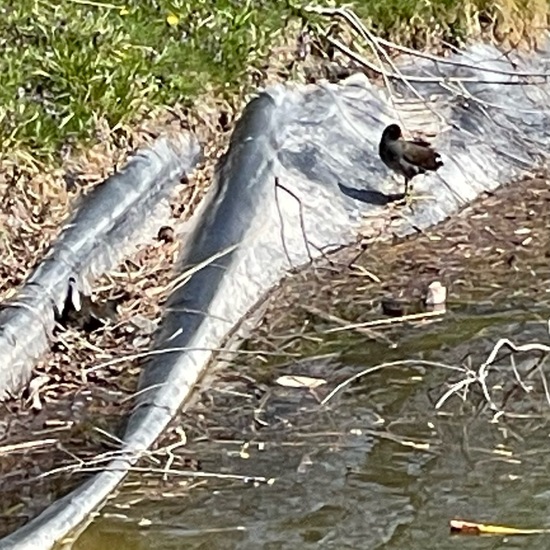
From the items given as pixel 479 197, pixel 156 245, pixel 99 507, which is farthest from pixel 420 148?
pixel 99 507

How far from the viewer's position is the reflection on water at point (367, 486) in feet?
13.4

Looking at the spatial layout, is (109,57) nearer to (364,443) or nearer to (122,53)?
(122,53)

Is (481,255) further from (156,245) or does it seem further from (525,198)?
(156,245)

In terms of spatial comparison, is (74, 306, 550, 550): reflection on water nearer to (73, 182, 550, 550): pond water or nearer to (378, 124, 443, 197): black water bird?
(73, 182, 550, 550): pond water

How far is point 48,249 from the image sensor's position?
5574 millimetres

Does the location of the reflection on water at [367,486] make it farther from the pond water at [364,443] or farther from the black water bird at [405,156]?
the black water bird at [405,156]

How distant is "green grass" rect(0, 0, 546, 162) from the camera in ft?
20.0

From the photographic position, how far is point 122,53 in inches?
260

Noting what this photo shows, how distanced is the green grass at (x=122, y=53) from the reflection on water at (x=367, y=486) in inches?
72.0

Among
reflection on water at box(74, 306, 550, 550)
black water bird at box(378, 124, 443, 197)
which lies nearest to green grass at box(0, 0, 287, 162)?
black water bird at box(378, 124, 443, 197)

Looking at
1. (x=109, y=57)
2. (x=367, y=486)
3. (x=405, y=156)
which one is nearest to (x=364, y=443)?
(x=367, y=486)

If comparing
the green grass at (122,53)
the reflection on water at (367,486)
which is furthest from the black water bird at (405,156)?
the reflection on water at (367,486)

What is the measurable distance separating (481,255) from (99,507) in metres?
2.45

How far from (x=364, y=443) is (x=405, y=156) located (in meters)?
2.15
